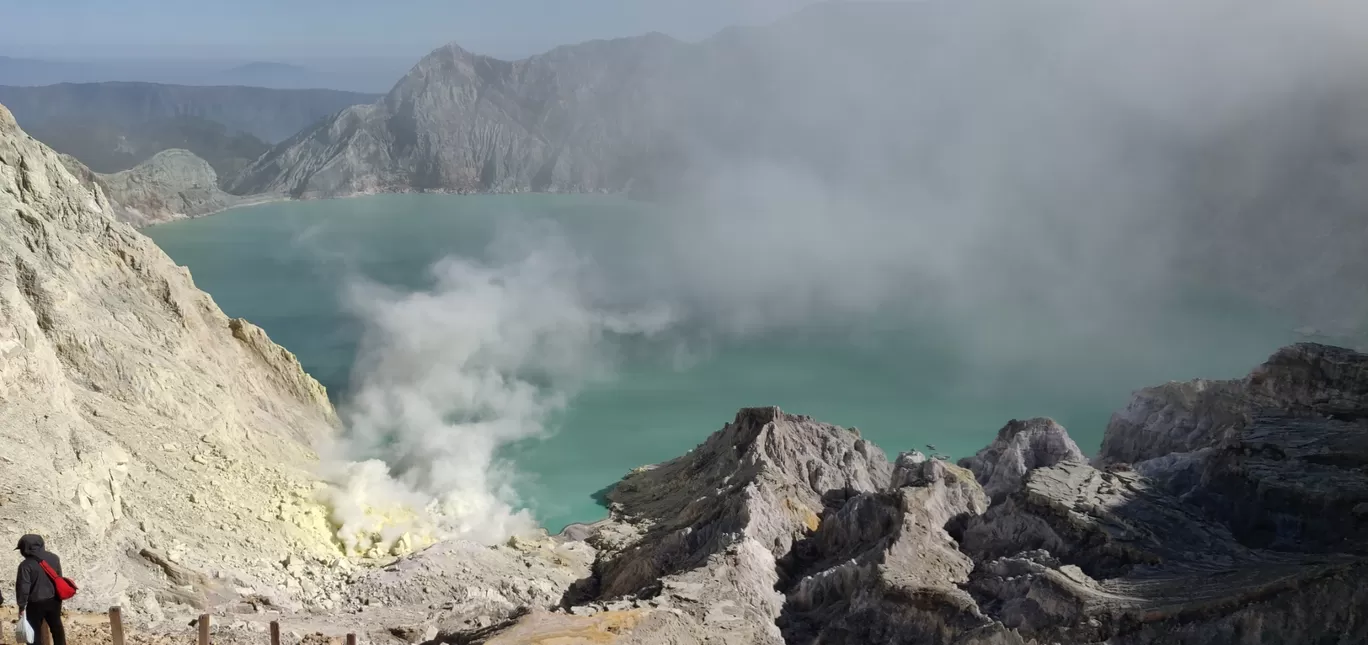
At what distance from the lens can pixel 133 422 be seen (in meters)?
18.6

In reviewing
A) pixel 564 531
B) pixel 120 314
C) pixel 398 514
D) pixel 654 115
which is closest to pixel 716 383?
pixel 564 531

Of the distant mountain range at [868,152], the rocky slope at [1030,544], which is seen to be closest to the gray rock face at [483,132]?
the distant mountain range at [868,152]

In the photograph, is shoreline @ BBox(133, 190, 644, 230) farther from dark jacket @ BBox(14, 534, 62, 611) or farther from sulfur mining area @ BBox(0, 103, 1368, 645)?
dark jacket @ BBox(14, 534, 62, 611)

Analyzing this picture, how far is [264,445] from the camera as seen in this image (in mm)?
21703

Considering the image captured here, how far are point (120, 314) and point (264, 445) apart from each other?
4.10m

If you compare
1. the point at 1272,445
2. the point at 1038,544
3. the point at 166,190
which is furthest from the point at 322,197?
the point at 1272,445

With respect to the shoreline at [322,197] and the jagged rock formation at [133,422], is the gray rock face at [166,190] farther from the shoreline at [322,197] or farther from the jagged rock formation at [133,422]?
the jagged rock formation at [133,422]

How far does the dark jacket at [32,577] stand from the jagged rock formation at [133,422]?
214 inches

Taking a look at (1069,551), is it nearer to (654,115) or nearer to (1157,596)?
(1157,596)

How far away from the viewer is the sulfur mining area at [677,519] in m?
12.9

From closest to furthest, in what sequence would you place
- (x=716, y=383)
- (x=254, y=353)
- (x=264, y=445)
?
(x=264, y=445) < (x=254, y=353) < (x=716, y=383)

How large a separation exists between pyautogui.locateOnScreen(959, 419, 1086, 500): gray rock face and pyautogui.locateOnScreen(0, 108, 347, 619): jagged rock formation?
1459 cm

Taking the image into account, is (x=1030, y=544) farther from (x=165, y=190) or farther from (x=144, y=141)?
(x=144, y=141)

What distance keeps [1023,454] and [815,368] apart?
16838 mm
